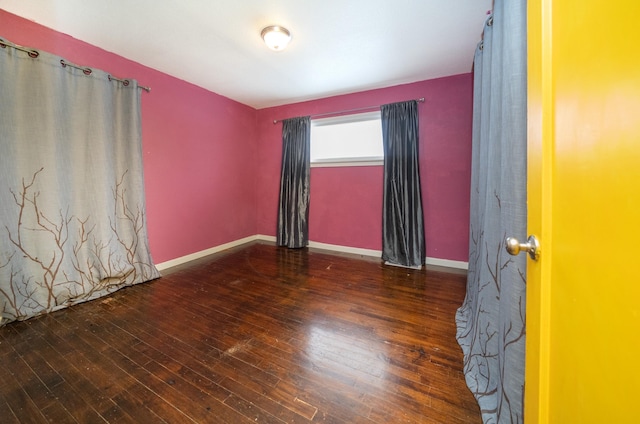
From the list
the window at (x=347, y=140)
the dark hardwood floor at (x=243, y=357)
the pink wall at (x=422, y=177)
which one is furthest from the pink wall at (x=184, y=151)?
the window at (x=347, y=140)

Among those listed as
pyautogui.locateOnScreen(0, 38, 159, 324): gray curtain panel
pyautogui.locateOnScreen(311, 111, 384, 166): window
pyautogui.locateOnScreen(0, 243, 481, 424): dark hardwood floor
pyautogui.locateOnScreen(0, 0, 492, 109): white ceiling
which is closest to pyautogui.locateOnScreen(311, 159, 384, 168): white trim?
pyautogui.locateOnScreen(311, 111, 384, 166): window

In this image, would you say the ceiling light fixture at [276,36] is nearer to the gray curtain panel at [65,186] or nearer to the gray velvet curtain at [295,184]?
the gray curtain panel at [65,186]

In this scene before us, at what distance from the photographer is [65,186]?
2084 mm

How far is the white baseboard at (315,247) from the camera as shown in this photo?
9.84 feet

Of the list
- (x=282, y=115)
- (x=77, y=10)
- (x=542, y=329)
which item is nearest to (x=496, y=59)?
(x=542, y=329)

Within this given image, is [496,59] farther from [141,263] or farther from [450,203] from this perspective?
[141,263]

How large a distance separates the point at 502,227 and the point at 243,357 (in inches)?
62.6

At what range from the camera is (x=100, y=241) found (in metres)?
2.30

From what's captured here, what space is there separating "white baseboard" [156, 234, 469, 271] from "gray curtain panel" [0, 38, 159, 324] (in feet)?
1.62

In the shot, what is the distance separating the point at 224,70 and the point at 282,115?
1324mm

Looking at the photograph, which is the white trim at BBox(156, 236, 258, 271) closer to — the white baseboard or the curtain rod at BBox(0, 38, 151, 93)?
the white baseboard

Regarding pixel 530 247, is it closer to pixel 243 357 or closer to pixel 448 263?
pixel 243 357

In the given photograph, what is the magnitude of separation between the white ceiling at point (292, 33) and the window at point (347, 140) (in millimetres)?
589

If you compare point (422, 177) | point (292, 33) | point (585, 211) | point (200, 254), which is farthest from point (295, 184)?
point (585, 211)
